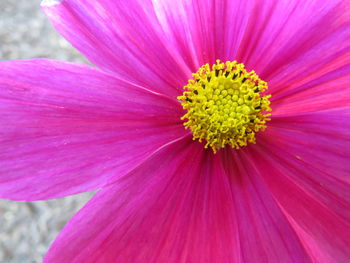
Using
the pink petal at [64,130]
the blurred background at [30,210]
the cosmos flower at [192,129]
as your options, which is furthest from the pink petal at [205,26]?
the blurred background at [30,210]

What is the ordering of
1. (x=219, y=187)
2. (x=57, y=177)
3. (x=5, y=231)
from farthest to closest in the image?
(x=5, y=231), (x=219, y=187), (x=57, y=177)

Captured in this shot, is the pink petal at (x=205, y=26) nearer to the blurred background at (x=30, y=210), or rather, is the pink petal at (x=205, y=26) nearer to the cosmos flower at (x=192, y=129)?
the cosmos flower at (x=192, y=129)

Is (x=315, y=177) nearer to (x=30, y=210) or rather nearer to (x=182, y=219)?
(x=182, y=219)

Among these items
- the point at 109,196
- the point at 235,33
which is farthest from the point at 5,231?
the point at 235,33

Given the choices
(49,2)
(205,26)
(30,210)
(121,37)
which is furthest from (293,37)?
(30,210)

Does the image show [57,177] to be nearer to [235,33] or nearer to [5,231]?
[235,33]

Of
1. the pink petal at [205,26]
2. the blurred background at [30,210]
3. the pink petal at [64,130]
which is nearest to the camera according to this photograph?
the pink petal at [64,130]
